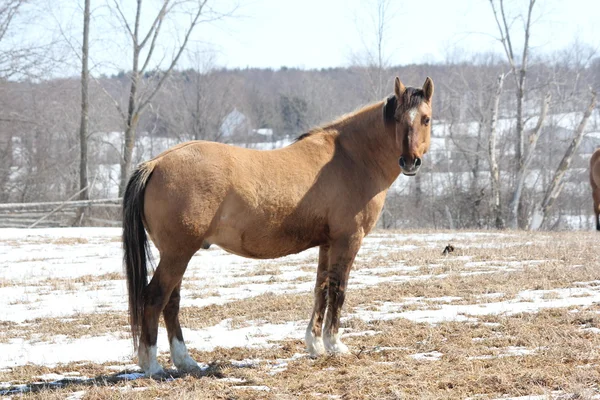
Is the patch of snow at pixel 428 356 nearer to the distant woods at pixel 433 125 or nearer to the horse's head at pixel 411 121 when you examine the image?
the horse's head at pixel 411 121

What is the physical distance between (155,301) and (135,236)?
540 millimetres

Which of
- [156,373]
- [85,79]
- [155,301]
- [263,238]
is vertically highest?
[85,79]

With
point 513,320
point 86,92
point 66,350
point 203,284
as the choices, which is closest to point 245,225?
point 66,350

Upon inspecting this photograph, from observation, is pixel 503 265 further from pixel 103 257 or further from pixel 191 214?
pixel 103 257

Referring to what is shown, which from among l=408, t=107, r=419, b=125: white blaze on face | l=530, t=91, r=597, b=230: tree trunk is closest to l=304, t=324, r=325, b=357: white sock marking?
l=408, t=107, r=419, b=125: white blaze on face

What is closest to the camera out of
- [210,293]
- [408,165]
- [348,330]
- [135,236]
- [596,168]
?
[135,236]

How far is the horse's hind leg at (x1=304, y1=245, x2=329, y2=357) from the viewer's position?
218 inches

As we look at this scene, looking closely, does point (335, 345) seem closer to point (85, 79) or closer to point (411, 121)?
point (411, 121)

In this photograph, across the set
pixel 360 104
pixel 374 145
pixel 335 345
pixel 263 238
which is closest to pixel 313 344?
pixel 335 345

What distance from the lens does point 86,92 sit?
2306 centimetres

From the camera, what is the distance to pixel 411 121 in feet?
18.1

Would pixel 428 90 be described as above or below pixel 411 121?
above

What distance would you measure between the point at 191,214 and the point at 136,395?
4.54 ft

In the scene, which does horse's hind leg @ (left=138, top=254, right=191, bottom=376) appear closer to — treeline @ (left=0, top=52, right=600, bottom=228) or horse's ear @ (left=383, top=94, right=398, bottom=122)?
horse's ear @ (left=383, top=94, right=398, bottom=122)
